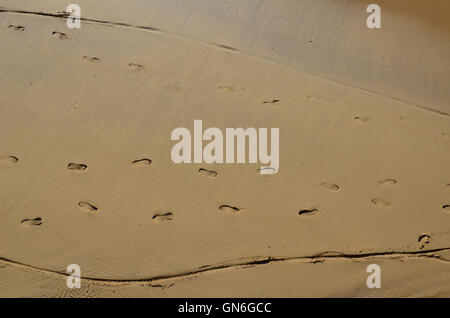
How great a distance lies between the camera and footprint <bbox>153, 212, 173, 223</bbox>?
130 inches

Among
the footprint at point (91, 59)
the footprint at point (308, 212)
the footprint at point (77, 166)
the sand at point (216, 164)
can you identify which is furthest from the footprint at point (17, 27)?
the footprint at point (308, 212)

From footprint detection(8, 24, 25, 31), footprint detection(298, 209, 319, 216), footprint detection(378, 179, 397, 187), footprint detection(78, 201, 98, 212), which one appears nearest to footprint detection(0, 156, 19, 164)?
footprint detection(78, 201, 98, 212)

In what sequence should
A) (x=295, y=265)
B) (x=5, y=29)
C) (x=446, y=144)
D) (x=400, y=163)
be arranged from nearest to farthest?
(x=295, y=265), (x=400, y=163), (x=446, y=144), (x=5, y=29)

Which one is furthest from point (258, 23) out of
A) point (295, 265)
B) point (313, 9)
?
point (295, 265)

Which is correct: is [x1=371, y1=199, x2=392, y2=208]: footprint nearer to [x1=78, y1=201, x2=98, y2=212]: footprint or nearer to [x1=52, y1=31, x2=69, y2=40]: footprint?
[x1=78, y1=201, x2=98, y2=212]: footprint

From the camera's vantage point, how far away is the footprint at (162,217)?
330 cm

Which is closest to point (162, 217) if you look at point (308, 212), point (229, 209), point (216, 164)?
point (229, 209)

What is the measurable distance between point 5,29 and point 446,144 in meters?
5.12

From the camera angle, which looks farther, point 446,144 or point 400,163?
point 446,144

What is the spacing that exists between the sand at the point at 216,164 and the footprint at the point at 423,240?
0.02m

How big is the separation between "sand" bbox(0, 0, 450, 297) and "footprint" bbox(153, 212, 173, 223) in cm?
1

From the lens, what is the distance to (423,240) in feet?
11.0
